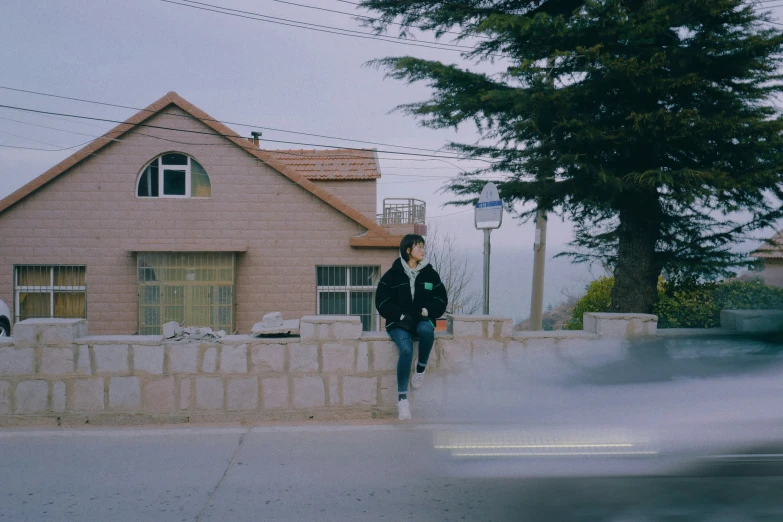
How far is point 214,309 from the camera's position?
→ 1675cm

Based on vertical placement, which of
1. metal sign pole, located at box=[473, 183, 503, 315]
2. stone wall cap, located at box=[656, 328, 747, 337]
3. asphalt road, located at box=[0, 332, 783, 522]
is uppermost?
metal sign pole, located at box=[473, 183, 503, 315]

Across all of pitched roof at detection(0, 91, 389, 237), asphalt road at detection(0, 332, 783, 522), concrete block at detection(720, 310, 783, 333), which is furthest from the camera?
pitched roof at detection(0, 91, 389, 237)

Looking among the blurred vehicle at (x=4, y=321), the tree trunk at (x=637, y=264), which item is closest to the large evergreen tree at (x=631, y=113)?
the tree trunk at (x=637, y=264)

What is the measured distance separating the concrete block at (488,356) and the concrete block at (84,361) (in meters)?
3.50

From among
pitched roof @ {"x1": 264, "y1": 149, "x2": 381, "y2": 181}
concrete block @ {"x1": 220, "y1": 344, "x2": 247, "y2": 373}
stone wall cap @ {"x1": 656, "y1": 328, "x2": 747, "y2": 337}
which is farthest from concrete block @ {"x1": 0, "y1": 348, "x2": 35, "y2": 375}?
pitched roof @ {"x1": 264, "y1": 149, "x2": 381, "y2": 181}

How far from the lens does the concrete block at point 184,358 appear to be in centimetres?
547

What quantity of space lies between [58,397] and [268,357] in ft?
6.14

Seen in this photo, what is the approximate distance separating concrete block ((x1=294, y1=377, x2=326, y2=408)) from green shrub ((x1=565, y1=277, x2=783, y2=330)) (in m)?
5.37

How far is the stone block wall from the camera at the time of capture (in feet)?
17.6

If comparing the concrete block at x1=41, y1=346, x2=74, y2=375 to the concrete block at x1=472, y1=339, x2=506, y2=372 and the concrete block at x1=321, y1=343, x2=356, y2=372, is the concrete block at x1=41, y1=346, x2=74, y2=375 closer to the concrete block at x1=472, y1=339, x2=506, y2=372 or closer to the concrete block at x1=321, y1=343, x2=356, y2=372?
the concrete block at x1=321, y1=343, x2=356, y2=372

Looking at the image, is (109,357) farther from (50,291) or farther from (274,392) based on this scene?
(50,291)

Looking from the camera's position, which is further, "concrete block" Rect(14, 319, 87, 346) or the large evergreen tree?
the large evergreen tree

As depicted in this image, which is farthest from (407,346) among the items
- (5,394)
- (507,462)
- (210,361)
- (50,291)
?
(50,291)

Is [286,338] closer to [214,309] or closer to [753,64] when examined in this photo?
[753,64]
